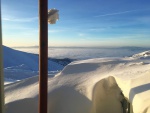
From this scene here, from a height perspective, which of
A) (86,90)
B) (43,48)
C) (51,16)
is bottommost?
(86,90)

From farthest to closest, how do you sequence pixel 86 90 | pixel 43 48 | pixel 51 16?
pixel 86 90
pixel 51 16
pixel 43 48

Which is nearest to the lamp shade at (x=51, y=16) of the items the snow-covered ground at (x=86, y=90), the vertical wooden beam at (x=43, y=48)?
the vertical wooden beam at (x=43, y=48)

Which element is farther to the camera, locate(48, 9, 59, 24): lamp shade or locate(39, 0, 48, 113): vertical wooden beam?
locate(48, 9, 59, 24): lamp shade

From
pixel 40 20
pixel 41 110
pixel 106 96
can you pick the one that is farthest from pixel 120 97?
pixel 40 20

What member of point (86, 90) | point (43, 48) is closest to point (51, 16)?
point (43, 48)

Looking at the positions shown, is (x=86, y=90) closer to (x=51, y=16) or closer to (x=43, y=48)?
(x=43, y=48)

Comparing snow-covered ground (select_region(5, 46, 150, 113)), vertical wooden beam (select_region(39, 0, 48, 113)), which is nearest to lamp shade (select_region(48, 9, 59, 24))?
vertical wooden beam (select_region(39, 0, 48, 113))

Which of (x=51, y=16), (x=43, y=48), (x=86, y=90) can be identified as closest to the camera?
(x=43, y=48)

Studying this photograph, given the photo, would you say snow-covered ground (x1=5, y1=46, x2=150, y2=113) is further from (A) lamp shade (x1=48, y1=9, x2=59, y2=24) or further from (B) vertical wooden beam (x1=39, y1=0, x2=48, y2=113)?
(A) lamp shade (x1=48, y1=9, x2=59, y2=24)

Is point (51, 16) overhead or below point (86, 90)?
overhead
